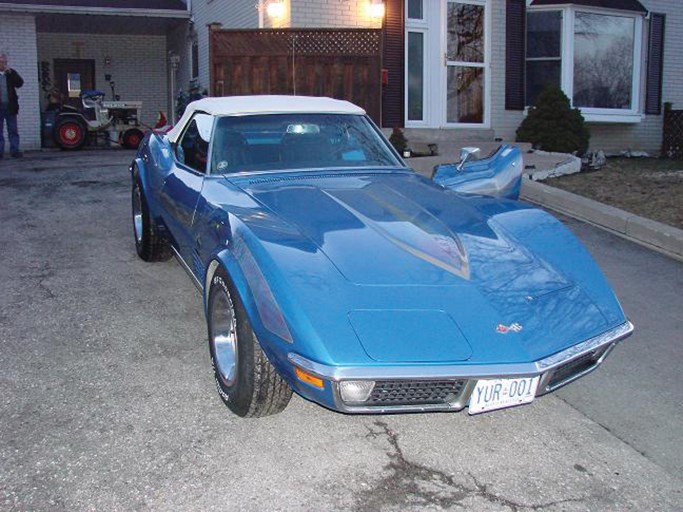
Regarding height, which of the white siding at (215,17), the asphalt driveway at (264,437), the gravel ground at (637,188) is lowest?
the asphalt driveway at (264,437)

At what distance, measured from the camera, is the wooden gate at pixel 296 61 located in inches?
439

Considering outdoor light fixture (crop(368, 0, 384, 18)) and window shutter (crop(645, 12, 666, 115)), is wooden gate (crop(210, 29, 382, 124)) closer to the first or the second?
outdoor light fixture (crop(368, 0, 384, 18))

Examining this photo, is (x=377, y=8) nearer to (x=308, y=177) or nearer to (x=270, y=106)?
(x=270, y=106)

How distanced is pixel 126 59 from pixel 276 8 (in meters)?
9.62

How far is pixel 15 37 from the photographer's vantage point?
52.6 ft

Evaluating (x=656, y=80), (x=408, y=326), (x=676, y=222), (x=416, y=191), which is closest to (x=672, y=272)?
(x=676, y=222)

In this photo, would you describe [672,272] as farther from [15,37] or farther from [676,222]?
[15,37]

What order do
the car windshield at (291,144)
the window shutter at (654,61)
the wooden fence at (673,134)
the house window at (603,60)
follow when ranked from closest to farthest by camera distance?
the car windshield at (291,144) < the house window at (603,60) < the window shutter at (654,61) < the wooden fence at (673,134)

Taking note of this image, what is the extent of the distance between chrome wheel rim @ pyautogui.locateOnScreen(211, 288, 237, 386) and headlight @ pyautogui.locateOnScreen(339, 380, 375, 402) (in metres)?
0.77

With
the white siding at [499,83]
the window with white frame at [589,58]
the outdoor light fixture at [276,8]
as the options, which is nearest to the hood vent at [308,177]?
the outdoor light fixture at [276,8]

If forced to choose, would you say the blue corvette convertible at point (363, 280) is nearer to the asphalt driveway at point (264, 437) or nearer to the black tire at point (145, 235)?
the asphalt driveway at point (264, 437)

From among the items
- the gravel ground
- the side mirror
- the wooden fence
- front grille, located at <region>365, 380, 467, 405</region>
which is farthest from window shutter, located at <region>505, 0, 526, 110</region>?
front grille, located at <region>365, 380, 467, 405</region>

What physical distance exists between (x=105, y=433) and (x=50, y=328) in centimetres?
154

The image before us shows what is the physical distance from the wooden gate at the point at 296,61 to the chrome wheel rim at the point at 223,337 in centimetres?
824
